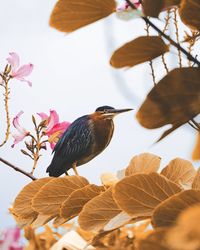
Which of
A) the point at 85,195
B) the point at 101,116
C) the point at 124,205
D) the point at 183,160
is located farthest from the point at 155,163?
the point at 101,116

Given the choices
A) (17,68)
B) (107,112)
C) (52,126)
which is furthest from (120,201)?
(107,112)

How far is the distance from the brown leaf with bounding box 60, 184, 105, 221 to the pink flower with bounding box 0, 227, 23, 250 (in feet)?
0.65

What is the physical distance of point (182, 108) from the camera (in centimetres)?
52

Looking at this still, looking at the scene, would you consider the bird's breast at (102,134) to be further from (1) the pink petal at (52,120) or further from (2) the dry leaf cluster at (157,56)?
(2) the dry leaf cluster at (157,56)

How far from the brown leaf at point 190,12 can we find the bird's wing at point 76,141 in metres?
2.14

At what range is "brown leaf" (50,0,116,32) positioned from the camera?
573mm

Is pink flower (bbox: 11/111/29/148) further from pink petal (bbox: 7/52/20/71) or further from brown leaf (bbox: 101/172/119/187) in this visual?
brown leaf (bbox: 101/172/119/187)

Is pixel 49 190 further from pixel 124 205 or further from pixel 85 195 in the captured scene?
pixel 124 205

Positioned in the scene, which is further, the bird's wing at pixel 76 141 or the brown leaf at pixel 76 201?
the bird's wing at pixel 76 141

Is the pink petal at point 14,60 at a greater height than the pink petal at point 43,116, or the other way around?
the pink petal at point 14,60

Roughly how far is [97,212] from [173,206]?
0.20 meters

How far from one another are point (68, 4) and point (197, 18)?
0.47 ft

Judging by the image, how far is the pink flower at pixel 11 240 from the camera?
0.59 metres

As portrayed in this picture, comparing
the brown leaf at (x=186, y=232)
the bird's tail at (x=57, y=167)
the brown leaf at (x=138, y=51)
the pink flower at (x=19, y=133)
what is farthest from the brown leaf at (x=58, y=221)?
the bird's tail at (x=57, y=167)
